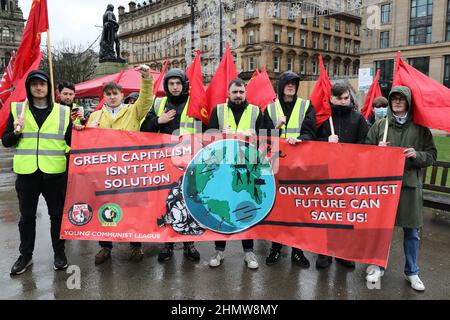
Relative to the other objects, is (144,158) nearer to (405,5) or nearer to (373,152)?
(373,152)

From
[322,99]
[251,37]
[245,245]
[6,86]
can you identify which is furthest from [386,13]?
[6,86]

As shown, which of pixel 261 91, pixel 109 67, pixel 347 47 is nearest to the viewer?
pixel 261 91

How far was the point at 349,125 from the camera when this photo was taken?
439 centimetres

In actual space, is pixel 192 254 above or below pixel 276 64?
below

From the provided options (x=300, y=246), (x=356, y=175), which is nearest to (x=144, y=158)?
(x=300, y=246)

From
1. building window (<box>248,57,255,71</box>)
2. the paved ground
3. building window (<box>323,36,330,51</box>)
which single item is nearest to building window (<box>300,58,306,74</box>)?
building window (<box>323,36,330,51</box>)

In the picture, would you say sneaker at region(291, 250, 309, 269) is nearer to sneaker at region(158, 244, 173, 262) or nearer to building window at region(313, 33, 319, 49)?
sneaker at region(158, 244, 173, 262)

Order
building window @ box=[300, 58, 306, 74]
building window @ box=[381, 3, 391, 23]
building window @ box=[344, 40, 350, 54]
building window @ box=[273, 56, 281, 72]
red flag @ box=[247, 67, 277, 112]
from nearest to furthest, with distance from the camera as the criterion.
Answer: red flag @ box=[247, 67, 277, 112]
building window @ box=[381, 3, 391, 23]
building window @ box=[273, 56, 281, 72]
building window @ box=[300, 58, 306, 74]
building window @ box=[344, 40, 350, 54]

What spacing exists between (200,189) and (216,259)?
32.1 inches

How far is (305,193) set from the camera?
414cm

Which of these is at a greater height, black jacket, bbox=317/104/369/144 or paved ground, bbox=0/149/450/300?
black jacket, bbox=317/104/369/144

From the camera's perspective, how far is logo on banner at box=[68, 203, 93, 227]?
164 inches

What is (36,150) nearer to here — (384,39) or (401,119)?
(401,119)

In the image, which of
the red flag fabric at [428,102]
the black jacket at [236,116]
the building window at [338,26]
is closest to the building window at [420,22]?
the building window at [338,26]
